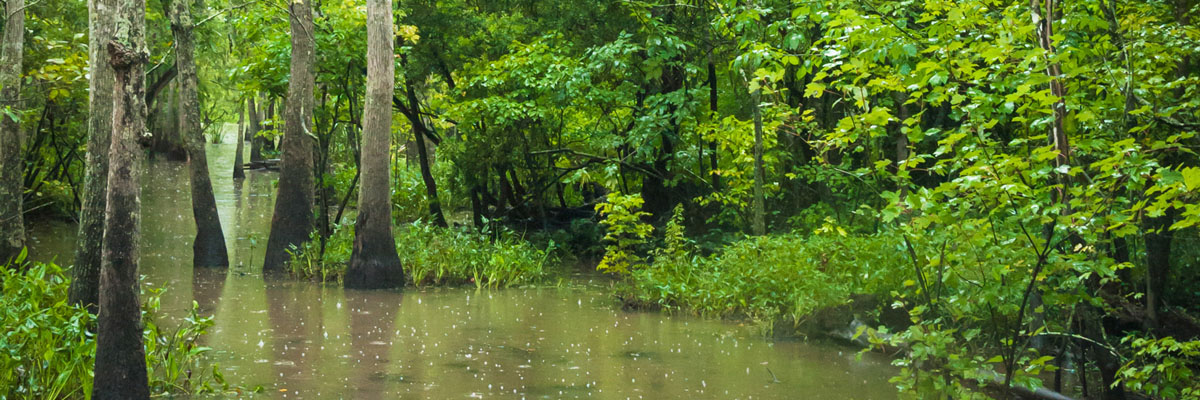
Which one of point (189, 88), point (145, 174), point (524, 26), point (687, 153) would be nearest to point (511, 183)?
point (524, 26)

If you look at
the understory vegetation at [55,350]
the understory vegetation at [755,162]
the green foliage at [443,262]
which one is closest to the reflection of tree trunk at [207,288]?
the understory vegetation at [755,162]

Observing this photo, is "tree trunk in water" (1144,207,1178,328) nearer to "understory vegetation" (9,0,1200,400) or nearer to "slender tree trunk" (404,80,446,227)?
"understory vegetation" (9,0,1200,400)

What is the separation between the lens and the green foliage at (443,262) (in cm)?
1548

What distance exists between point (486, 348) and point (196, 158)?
7834 millimetres

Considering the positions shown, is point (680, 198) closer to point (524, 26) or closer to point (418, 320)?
point (524, 26)

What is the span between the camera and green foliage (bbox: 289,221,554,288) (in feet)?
50.8

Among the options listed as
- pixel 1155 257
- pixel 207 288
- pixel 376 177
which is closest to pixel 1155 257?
pixel 1155 257

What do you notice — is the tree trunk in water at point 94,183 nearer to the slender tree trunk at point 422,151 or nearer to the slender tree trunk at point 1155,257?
the slender tree trunk at point 1155,257

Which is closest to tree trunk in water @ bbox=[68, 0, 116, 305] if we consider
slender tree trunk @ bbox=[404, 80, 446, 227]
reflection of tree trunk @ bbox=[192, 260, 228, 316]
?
reflection of tree trunk @ bbox=[192, 260, 228, 316]

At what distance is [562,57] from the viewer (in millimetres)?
16859

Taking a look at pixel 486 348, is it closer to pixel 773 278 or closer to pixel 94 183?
pixel 773 278

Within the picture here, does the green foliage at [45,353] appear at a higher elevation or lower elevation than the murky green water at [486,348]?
higher

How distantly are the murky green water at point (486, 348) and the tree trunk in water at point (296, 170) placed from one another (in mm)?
655

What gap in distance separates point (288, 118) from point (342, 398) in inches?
337
